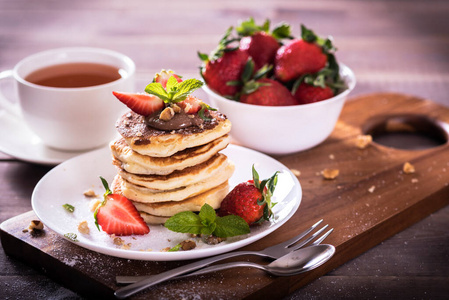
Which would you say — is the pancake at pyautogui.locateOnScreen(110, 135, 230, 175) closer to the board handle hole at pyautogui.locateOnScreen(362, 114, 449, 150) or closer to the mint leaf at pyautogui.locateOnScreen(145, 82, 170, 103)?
the mint leaf at pyautogui.locateOnScreen(145, 82, 170, 103)

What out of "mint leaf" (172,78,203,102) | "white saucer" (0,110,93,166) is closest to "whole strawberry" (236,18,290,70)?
"mint leaf" (172,78,203,102)

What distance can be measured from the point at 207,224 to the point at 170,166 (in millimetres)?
170

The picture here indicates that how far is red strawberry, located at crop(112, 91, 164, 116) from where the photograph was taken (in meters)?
1.54

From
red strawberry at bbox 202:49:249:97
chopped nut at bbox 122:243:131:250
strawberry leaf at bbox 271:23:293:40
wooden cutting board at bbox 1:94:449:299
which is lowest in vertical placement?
wooden cutting board at bbox 1:94:449:299

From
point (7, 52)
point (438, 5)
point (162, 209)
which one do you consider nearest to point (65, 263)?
point (162, 209)

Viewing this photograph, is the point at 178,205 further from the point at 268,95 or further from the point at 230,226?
the point at 268,95

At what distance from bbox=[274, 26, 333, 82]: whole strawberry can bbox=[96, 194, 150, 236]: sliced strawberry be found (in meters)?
0.75

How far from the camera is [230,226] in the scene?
4.83ft

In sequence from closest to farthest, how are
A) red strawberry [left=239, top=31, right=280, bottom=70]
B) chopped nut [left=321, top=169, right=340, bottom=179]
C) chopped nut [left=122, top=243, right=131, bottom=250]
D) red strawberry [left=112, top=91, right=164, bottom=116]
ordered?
chopped nut [left=122, top=243, right=131, bottom=250] < red strawberry [left=112, top=91, right=164, bottom=116] < chopped nut [left=321, top=169, right=340, bottom=179] < red strawberry [left=239, top=31, right=280, bottom=70]

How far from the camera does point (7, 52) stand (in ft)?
9.94

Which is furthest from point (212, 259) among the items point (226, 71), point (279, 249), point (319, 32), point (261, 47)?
point (319, 32)

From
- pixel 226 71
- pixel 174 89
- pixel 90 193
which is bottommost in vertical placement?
pixel 90 193

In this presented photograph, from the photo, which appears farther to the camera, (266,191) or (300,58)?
(300,58)

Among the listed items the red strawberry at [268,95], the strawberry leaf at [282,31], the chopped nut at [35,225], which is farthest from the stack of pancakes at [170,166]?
the strawberry leaf at [282,31]
